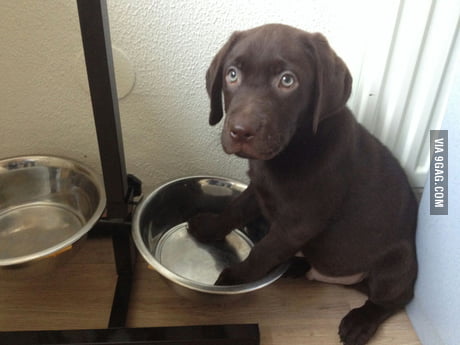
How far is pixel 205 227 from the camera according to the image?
132 cm

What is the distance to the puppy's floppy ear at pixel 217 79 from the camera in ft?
3.10

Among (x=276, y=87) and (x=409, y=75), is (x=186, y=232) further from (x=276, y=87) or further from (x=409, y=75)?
(x=409, y=75)

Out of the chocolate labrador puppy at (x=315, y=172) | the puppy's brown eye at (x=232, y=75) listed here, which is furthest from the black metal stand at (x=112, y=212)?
the puppy's brown eye at (x=232, y=75)

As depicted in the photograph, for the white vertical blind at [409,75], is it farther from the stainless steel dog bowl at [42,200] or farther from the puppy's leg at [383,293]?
the stainless steel dog bowl at [42,200]

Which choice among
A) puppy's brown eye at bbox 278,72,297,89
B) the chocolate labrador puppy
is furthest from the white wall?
puppy's brown eye at bbox 278,72,297,89

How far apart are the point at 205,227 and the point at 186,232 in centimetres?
Result: 8

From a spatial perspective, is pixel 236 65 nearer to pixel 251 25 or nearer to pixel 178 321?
pixel 251 25

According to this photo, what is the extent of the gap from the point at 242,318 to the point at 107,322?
36 centimetres

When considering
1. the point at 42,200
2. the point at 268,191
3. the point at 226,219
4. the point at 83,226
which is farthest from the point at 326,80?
the point at 42,200

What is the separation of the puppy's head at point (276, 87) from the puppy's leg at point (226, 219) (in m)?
0.42

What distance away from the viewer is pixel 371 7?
1.06 metres

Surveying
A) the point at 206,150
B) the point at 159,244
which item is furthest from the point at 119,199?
the point at 206,150

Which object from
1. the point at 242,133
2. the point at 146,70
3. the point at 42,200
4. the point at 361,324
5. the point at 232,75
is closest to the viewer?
the point at 242,133

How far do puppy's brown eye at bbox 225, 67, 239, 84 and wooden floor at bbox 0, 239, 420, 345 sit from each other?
0.63m
